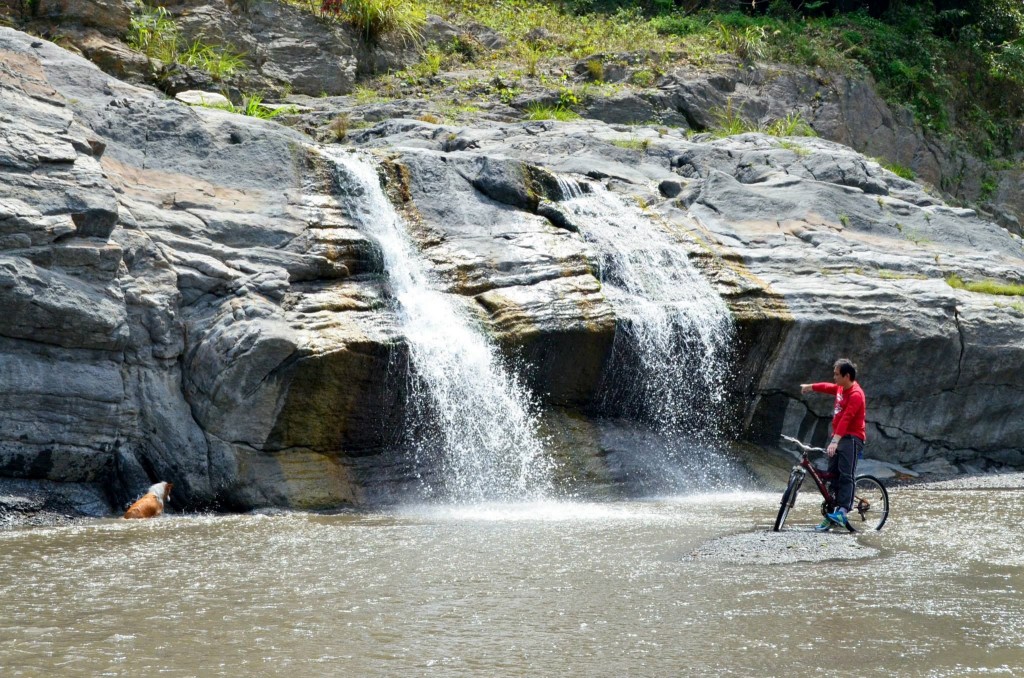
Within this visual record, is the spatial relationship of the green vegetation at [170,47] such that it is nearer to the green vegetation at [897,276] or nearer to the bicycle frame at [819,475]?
the green vegetation at [897,276]

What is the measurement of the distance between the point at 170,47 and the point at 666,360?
10791 millimetres

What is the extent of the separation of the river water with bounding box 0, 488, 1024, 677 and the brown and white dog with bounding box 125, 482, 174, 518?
0.41 metres

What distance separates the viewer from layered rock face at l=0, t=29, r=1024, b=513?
10523 mm

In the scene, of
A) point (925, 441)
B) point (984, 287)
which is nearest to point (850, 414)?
point (925, 441)

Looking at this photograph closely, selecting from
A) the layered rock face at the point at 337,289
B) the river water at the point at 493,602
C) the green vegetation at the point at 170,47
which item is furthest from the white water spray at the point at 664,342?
the green vegetation at the point at 170,47

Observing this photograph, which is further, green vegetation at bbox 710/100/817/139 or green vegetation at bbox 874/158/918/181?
green vegetation at bbox 874/158/918/181

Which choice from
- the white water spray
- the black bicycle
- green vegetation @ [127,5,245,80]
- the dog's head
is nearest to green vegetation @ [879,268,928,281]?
the white water spray

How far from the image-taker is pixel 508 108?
805 inches

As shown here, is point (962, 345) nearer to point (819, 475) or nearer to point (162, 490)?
point (819, 475)

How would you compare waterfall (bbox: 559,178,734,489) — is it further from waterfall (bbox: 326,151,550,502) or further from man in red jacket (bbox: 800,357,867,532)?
man in red jacket (bbox: 800,357,867,532)

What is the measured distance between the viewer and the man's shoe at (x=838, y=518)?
348 inches

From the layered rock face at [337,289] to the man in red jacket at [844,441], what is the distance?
412 cm

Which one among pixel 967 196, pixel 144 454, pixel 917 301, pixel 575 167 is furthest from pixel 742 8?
pixel 144 454

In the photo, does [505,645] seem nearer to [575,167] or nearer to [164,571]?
[164,571]
